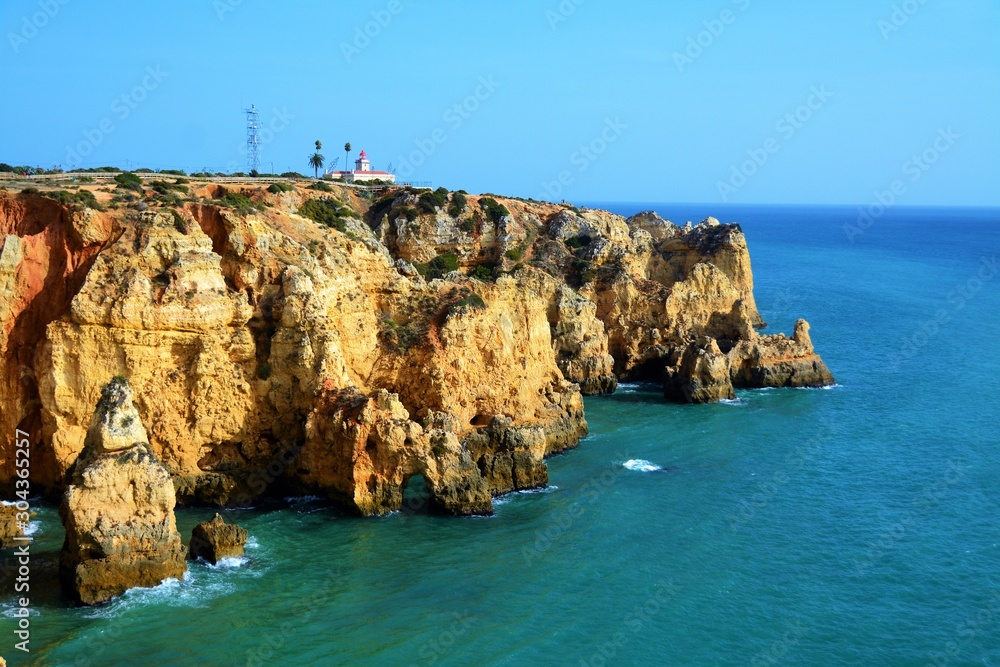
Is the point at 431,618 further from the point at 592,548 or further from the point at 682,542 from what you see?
the point at 682,542

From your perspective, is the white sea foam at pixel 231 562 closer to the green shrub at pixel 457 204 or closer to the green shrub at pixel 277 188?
the green shrub at pixel 277 188

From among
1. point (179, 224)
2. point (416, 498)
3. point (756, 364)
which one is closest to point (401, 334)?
point (416, 498)

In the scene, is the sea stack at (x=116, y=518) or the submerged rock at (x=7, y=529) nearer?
the sea stack at (x=116, y=518)

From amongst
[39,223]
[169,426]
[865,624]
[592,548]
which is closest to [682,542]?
[592,548]

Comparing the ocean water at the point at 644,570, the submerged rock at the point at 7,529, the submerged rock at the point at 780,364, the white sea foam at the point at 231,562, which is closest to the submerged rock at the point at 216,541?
the white sea foam at the point at 231,562

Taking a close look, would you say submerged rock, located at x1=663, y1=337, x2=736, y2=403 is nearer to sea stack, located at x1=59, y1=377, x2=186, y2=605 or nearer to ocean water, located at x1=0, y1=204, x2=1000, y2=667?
ocean water, located at x1=0, y1=204, x2=1000, y2=667

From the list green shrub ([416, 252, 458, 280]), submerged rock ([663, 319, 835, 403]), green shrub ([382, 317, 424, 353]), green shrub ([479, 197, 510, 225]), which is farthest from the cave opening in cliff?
green shrub ([479, 197, 510, 225])
